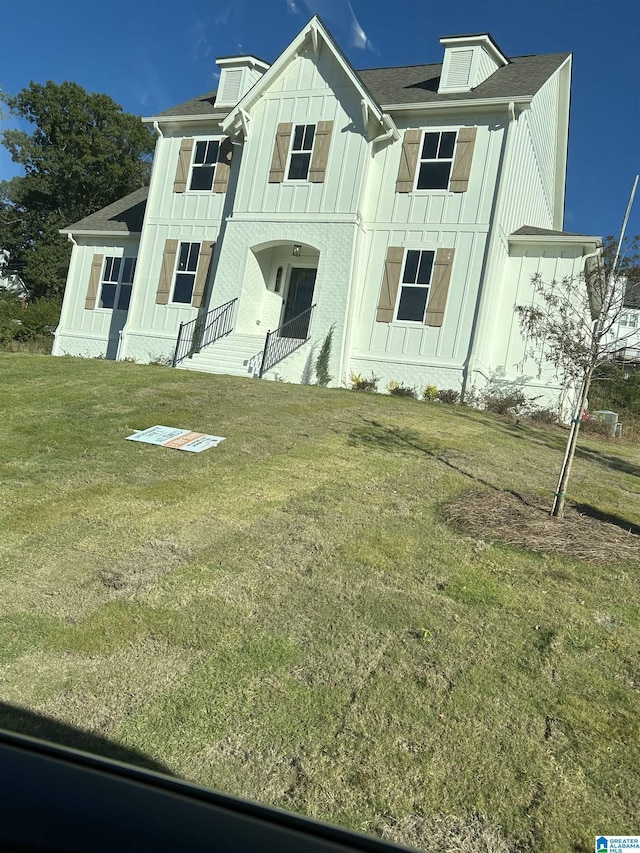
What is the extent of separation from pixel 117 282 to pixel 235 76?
286 inches

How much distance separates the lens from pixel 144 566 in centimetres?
440

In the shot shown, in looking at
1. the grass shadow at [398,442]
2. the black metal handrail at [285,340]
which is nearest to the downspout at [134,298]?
the black metal handrail at [285,340]

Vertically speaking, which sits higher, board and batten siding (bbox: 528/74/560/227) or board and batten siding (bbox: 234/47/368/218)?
board and batten siding (bbox: 528/74/560/227)

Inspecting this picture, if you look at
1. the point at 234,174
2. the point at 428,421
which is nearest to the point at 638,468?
the point at 428,421

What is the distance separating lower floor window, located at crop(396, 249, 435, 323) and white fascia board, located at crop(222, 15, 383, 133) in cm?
348

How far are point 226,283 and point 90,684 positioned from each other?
1501 centimetres

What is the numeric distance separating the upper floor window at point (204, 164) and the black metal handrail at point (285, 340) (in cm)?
514

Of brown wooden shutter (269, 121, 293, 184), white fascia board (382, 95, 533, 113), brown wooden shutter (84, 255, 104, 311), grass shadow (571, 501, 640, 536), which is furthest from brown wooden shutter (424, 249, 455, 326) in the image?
brown wooden shutter (84, 255, 104, 311)

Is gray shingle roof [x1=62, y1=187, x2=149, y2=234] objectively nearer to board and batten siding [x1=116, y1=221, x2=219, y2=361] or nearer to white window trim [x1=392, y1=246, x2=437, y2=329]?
board and batten siding [x1=116, y1=221, x2=219, y2=361]

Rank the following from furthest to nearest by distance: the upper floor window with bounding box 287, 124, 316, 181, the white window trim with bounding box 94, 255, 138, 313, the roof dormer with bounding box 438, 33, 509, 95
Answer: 1. the white window trim with bounding box 94, 255, 138, 313
2. the upper floor window with bounding box 287, 124, 316, 181
3. the roof dormer with bounding box 438, 33, 509, 95

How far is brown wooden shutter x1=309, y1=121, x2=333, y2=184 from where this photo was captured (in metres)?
16.2

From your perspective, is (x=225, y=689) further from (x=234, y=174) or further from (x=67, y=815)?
(x=234, y=174)

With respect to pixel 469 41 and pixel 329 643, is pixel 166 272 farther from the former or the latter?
pixel 329 643

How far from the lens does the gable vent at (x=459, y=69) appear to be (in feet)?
52.9
